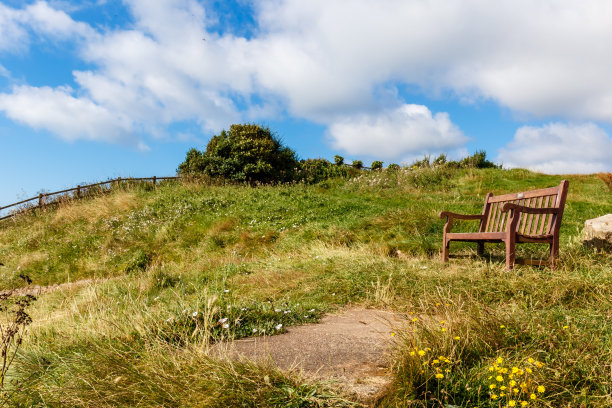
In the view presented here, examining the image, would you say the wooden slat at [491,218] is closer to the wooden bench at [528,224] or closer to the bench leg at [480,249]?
the wooden bench at [528,224]

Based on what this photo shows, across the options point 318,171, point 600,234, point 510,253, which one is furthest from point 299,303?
point 318,171

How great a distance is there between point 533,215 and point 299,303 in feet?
11.6

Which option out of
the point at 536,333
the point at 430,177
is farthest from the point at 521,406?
the point at 430,177

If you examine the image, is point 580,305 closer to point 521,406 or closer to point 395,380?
point 521,406

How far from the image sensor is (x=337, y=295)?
4.76 meters

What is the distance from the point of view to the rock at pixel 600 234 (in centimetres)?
639

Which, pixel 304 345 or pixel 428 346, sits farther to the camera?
pixel 304 345

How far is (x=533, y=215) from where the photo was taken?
5895 millimetres

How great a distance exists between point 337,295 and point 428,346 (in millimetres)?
2261

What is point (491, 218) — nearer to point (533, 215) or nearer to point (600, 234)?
point (533, 215)

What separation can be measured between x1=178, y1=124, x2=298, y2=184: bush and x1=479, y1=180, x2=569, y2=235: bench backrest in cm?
1181

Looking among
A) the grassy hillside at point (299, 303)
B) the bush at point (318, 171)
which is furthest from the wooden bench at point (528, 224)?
the bush at point (318, 171)

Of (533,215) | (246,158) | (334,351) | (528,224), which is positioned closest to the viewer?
(334,351)

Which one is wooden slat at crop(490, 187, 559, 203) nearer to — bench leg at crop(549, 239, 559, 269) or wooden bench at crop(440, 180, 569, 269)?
wooden bench at crop(440, 180, 569, 269)
